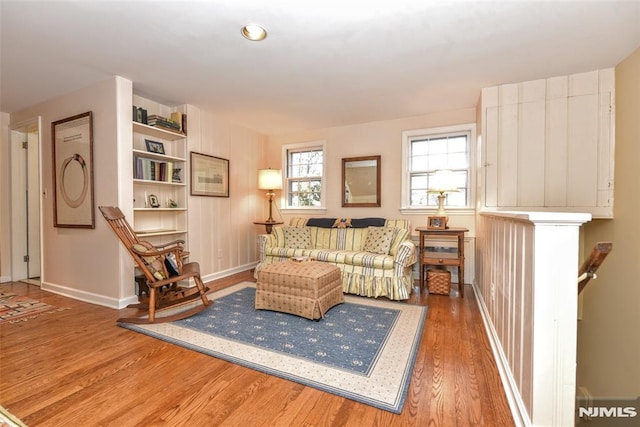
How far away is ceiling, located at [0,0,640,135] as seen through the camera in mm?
1828

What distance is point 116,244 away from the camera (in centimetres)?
286

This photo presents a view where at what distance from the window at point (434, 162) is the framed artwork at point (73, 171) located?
3852 millimetres

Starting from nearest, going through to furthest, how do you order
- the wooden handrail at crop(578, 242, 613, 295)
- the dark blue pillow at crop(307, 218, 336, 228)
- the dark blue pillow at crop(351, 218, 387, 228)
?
1. the wooden handrail at crop(578, 242, 613, 295)
2. the dark blue pillow at crop(351, 218, 387, 228)
3. the dark blue pillow at crop(307, 218, 336, 228)

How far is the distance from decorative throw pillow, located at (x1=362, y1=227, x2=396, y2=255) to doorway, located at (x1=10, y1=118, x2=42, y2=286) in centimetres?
449

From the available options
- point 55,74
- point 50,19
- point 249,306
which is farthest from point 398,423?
point 55,74

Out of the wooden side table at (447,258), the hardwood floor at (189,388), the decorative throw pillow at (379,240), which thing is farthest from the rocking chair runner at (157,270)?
the wooden side table at (447,258)

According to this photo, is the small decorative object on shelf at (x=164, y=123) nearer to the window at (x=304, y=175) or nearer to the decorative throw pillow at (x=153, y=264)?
the decorative throw pillow at (x=153, y=264)

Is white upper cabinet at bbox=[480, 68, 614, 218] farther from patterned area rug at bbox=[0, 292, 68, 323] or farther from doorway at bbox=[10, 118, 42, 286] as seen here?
doorway at bbox=[10, 118, 42, 286]

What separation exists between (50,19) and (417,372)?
3379 mm

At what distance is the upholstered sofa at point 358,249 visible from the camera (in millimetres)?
3139

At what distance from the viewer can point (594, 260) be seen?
1.20 meters

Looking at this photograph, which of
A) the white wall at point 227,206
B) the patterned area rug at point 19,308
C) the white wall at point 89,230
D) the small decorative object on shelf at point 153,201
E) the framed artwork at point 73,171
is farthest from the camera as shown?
the white wall at point 227,206

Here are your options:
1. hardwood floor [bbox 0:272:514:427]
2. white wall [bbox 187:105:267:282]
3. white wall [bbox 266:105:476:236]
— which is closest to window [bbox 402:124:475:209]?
white wall [bbox 266:105:476:236]

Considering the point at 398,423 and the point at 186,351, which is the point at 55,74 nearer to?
the point at 186,351
